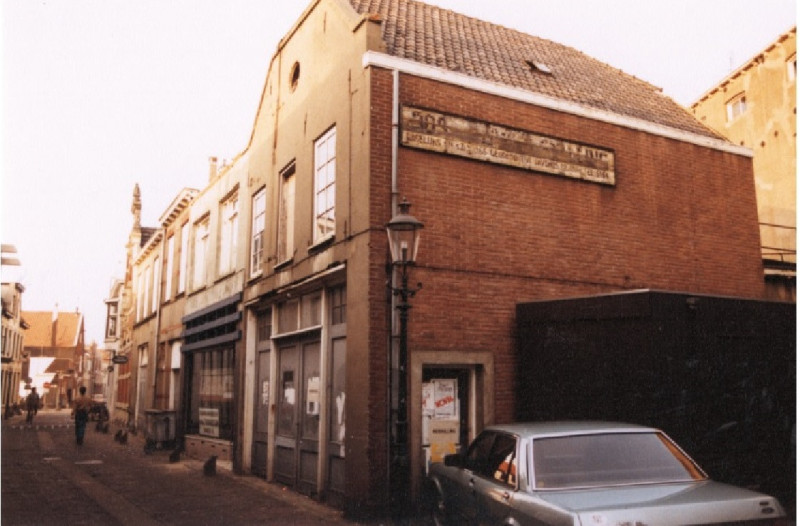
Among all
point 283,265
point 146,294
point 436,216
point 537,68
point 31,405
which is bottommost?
point 31,405

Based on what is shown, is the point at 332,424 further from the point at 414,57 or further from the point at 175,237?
the point at 175,237

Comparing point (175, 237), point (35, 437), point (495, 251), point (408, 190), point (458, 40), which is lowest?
point (35, 437)

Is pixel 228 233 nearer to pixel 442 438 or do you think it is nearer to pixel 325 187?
pixel 325 187

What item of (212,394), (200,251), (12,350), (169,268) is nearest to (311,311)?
A: (212,394)

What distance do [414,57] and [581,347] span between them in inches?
210

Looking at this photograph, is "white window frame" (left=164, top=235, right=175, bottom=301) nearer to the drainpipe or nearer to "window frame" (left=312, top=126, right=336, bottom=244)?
"window frame" (left=312, top=126, right=336, bottom=244)

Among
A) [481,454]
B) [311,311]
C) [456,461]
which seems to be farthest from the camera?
[311,311]

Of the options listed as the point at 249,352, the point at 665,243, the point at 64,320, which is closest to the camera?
the point at 665,243

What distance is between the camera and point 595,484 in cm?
Answer: 523

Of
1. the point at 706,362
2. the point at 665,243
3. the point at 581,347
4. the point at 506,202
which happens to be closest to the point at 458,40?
the point at 506,202

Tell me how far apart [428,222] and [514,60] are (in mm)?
4745

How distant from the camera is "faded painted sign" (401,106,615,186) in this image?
10.3 m

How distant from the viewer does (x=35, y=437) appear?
24125 mm

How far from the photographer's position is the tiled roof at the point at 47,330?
78.7 meters
